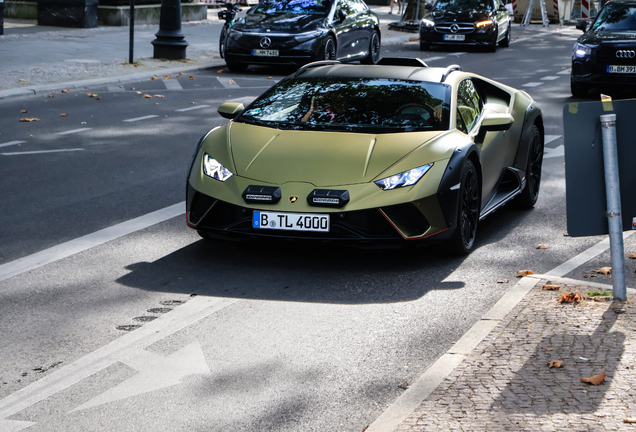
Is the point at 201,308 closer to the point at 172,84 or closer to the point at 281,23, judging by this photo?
the point at 172,84

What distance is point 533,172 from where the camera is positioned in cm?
830

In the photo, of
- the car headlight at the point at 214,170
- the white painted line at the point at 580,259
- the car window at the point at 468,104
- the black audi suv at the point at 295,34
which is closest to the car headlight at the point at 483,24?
the black audi suv at the point at 295,34

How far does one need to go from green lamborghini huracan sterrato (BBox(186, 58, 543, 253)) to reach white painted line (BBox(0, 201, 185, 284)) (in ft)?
2.95

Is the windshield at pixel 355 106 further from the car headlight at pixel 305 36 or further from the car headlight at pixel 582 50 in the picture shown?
the car headlight at pixel 305 36

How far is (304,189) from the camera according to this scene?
5957 mm

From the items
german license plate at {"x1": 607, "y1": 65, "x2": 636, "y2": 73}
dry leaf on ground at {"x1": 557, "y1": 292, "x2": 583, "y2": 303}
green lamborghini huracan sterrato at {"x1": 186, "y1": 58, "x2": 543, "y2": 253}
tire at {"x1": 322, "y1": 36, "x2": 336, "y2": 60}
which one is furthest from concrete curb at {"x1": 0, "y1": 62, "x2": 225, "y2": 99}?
dry leaf on ground at {"x1": 557, "y1": 292, "x2": 583, "y2": 303}

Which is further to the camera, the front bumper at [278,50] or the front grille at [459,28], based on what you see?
the front grille at [459,28]

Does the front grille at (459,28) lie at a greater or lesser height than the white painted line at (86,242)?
greater

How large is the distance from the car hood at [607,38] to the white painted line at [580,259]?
898 cm

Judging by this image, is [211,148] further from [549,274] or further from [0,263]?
[549,274]

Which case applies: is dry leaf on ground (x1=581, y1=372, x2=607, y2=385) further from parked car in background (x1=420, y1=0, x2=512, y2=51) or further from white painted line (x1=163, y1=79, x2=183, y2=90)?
parked car in background (x1=420, y1=0, x2=512, y2=51)

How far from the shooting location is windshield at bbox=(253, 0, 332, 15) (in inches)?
768

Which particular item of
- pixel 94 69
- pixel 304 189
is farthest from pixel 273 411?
pixel 94 69

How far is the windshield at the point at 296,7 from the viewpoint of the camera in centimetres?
1952
